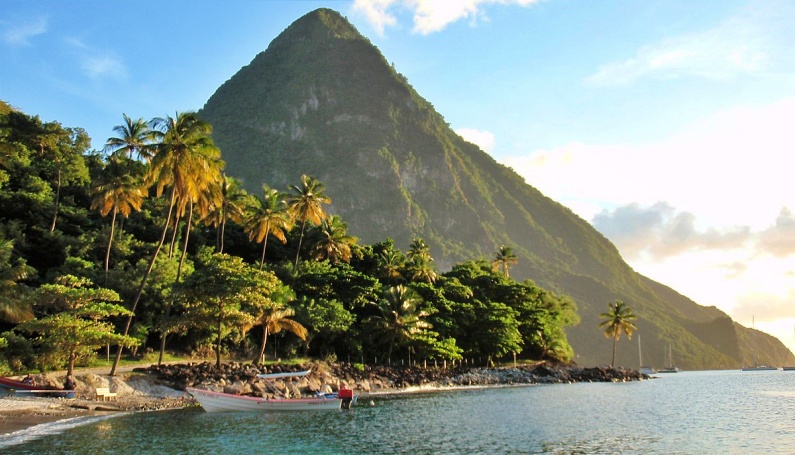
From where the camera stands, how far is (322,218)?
82812 millimetres

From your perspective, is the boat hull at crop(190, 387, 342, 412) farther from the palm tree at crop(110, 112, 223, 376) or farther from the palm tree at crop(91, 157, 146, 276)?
the palm tree at crop(91, 157, 146, 276)

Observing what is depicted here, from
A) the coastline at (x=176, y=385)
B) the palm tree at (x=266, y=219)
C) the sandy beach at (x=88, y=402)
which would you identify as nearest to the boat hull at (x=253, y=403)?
the coastline at (x=176, y=385)

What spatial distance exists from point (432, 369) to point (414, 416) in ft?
136

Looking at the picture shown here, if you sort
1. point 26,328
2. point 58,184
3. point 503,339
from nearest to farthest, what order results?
point 26,328
point 58,184
point 503,339

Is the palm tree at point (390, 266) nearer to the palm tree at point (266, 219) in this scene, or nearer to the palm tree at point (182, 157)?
the palm tree at point (266, 219)

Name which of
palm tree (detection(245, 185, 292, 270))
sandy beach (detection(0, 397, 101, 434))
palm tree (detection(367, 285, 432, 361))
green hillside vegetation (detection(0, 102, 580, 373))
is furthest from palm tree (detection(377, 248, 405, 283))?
sandy beach (detection(0, 397, 101, 434))

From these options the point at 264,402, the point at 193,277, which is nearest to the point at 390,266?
the point at 193,277

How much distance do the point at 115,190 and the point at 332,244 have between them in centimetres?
3189

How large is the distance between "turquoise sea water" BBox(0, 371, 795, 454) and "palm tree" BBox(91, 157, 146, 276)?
26556mm

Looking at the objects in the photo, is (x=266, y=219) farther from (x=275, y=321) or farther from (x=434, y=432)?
(x=434, y=432)

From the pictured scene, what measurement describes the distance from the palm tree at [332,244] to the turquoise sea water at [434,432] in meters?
37.3

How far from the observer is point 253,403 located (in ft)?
141

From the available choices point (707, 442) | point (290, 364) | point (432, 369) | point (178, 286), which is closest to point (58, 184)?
point (178, 286)

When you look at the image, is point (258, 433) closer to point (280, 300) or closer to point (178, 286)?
point (178, 286)
